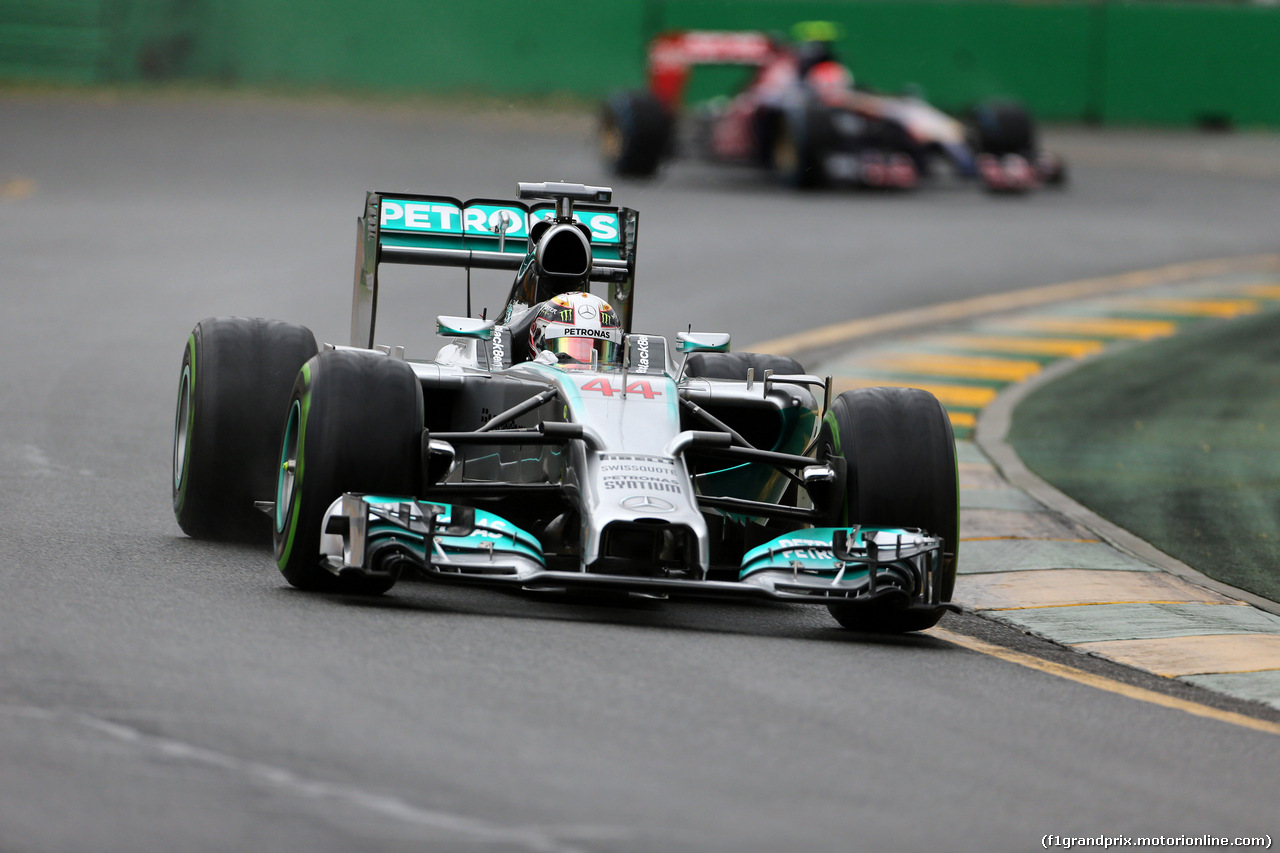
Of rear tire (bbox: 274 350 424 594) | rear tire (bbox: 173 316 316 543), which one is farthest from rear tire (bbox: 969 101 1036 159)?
rear tire (bbox: 274 350 424 594)

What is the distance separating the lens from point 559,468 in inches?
334

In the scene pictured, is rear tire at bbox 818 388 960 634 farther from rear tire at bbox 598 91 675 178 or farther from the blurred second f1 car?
rear tire at bbox 598 91 675 178

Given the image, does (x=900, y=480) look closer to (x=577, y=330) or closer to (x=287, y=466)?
(x=577, y=330)

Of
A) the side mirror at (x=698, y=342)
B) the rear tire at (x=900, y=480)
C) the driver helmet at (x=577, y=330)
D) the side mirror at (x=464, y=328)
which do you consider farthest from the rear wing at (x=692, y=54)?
the rear tire at (x=900, y=480)

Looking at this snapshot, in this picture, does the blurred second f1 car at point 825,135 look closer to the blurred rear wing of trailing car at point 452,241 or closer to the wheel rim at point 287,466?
the blurred rear wing of trailing car at point 452,241

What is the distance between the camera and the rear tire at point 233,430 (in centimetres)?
929

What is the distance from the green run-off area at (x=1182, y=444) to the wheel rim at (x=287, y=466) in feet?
15.7

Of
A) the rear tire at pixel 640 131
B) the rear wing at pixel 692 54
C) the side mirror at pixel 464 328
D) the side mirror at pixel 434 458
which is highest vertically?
the rear wing at pixel 692 54

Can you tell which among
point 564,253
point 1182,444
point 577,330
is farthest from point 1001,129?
point 577,330

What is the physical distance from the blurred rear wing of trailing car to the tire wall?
1006 inches

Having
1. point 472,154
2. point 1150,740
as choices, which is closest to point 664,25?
point 472,154

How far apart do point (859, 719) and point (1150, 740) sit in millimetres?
1041

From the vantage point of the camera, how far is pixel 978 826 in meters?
5.55

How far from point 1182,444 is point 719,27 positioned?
24.8 meters
